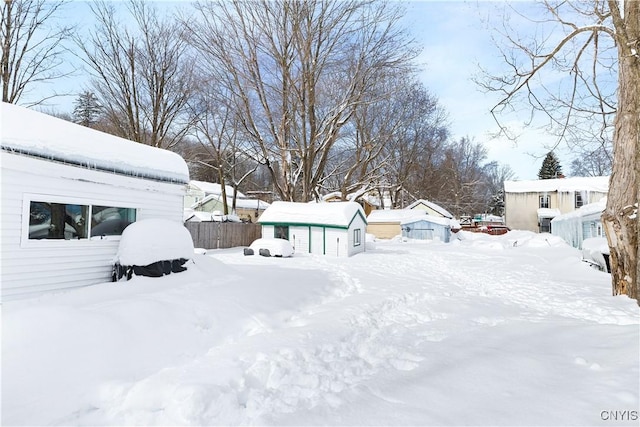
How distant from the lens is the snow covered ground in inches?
110

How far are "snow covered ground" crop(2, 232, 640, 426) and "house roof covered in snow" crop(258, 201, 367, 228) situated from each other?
33.3 feet

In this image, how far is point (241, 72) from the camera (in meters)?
18.2

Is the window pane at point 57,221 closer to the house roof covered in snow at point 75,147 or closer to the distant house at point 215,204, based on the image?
the house roof covered in snow at point 75,147

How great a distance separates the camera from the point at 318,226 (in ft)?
57.1

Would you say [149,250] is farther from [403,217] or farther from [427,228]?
[403,217]

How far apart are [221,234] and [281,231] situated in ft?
12.1

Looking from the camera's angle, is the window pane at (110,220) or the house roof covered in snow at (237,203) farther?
the house roof covered in snow at (237,203)

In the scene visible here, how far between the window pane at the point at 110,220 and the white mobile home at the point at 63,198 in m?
0.02

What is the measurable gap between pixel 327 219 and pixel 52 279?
12.2m

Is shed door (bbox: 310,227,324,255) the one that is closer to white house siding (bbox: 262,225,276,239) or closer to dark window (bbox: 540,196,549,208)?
white house siding (bbox: 262,225,276,239)

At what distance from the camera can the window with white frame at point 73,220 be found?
Answer: 6281 mm

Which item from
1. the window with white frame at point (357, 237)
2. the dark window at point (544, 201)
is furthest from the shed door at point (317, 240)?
the dark window at point (544, 201)
